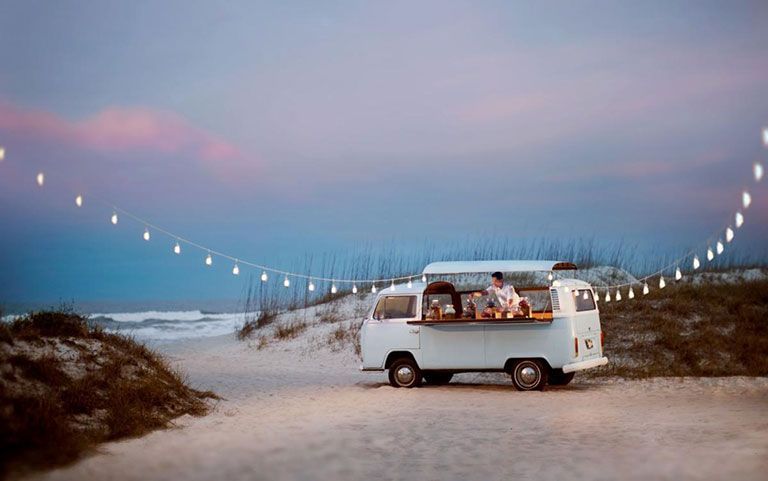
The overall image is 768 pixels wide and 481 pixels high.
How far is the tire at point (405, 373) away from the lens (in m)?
15.5

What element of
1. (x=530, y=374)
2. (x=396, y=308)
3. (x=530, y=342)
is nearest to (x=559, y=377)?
(x=530, y=374)

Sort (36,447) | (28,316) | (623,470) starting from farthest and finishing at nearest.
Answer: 1. (28,316)
2. (36,447)
3. (623,470)

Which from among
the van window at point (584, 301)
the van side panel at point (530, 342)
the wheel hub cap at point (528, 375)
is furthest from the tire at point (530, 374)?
the van window at point (584, 301)

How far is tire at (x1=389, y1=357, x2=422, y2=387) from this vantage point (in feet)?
50.9

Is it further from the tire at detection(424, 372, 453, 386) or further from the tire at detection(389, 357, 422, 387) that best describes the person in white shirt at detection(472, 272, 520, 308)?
the tire at detection(424, 372, 453, 386)

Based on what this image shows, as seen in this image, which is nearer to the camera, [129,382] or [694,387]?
[129,382]

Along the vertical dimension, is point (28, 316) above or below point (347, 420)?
above

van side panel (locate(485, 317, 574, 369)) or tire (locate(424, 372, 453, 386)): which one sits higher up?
van side panel (locate(485, 317, 574, 369))

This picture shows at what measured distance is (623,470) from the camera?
865cm

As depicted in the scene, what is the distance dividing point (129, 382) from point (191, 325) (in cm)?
2900

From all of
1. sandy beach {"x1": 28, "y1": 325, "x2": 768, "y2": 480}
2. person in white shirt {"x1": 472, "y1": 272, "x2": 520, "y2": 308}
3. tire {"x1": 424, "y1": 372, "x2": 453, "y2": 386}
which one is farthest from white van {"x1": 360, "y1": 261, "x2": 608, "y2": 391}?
tire {"x1": 424, "y1": 372, "x2": 453, "y2": 386}

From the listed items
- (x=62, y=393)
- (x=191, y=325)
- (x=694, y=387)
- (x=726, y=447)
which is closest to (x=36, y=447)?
(x=62, y=393)

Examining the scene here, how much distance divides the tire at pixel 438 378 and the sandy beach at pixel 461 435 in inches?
19.9

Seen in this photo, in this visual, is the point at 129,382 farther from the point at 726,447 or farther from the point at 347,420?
the point at 726,447
